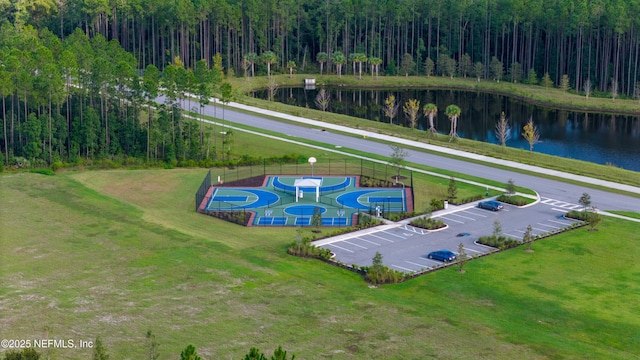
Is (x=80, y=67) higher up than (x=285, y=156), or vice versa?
(x=80, y=67)

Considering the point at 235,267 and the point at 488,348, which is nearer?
the point at 488,348

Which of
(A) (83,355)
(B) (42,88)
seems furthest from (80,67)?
(A) (83,355)

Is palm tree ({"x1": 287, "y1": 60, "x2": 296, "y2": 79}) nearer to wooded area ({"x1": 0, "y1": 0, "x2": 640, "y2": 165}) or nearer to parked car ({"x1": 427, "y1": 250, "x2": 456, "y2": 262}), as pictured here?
wooded area ({"x1": 0, "y1": 0, "x2": 640, "y2": 165})

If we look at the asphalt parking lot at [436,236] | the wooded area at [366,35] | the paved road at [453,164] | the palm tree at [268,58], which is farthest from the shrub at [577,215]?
the palm tree at [268,58]

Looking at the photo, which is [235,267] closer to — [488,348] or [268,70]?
[488,348]

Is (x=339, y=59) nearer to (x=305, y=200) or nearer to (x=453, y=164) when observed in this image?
(x=453, y=164)

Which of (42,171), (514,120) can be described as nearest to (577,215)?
(42,171)

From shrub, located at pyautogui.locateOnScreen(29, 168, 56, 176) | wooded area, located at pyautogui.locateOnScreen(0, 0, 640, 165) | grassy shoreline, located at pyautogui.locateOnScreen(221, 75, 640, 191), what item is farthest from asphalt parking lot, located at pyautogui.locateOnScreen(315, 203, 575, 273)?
wooded area, located at pyautogui.locateOnScreen(0, 0, 640, 165)

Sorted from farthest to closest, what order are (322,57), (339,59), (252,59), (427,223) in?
1. (322,57)
2. (339,59)
3. (252,59)
4. (427,223)
